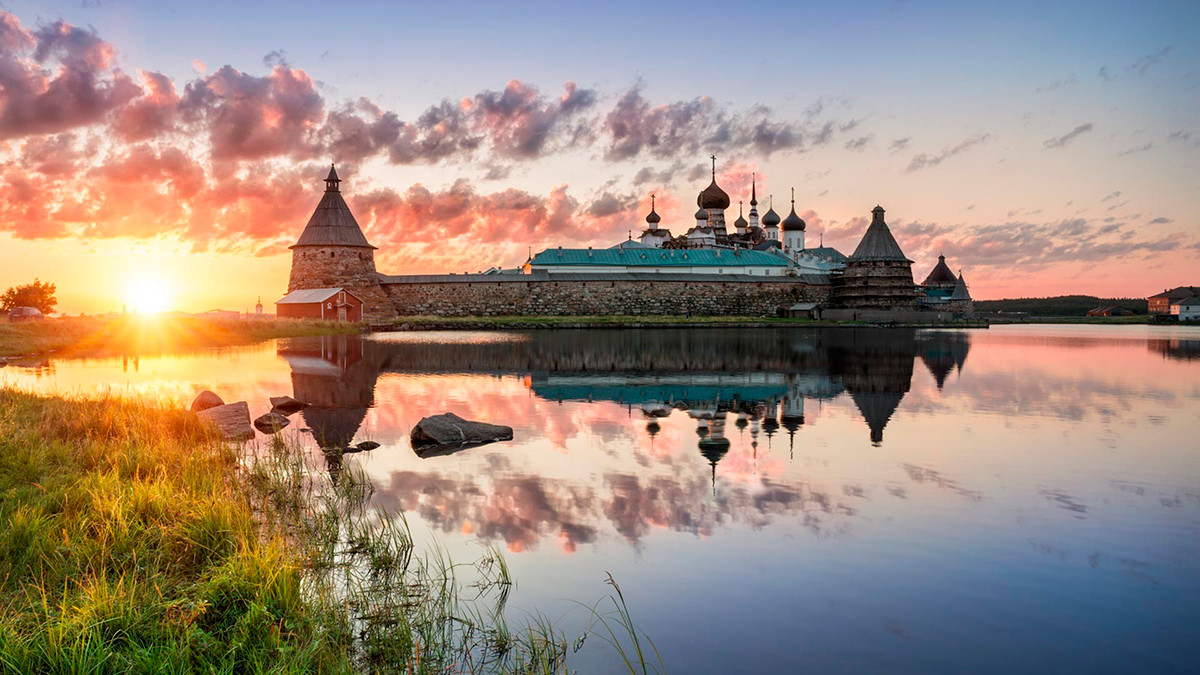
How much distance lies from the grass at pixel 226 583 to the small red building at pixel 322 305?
1554 inches

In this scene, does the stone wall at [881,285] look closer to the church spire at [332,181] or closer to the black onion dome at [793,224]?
the black onion dome at [793,224]

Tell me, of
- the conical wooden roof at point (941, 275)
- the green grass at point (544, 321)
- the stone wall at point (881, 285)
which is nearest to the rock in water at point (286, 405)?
the green grass at point (544, 321)

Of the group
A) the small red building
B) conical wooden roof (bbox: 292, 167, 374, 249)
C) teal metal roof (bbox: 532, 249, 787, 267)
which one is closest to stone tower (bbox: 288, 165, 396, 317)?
conical wooden roof (bbox: 292, 167, 374, 249)

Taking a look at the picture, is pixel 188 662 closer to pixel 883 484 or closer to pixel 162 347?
pixel 883 484

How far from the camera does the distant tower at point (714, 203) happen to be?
75.2 meters

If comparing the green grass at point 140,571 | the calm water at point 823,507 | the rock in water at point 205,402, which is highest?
the rock in water at point 205,402

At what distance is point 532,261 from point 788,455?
54334mm

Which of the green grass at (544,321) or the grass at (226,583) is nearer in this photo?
the grass at (226,583)

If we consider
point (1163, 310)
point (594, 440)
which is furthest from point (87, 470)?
point (1163, 310)

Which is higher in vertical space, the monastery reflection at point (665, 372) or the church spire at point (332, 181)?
the church spire at point (332, 181)

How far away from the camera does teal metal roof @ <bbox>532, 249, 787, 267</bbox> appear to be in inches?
2474

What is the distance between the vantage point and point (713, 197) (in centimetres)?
7512

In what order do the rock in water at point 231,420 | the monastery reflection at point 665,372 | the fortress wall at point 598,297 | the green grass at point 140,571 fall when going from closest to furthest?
the green grass at point 140,571 → the rock in water at point 231,420 → the monastery reflection at point 665,372 → the fortress wall at point 598,297

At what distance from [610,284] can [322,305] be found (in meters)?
23.2
